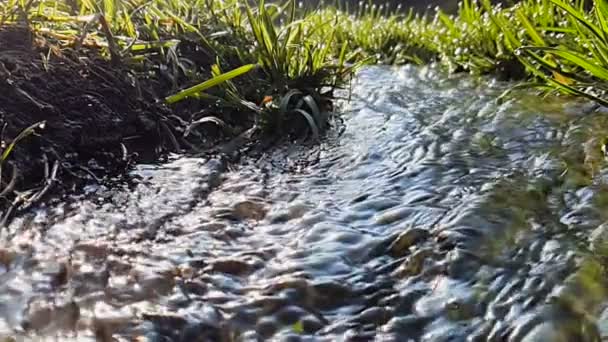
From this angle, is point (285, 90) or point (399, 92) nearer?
point (285, 90)

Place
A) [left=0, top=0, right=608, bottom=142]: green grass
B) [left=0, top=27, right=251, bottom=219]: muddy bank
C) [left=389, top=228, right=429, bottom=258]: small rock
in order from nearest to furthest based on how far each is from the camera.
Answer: [left=389, top=228, right=429, bottom=258]: small rock, [left=0, top=27, right=251, bottom=219]: muddy bank, [left=0, top=0, right=608, bottom=142]: green grass

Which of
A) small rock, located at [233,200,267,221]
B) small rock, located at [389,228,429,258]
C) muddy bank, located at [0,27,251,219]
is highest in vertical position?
muddy bank, located at [0,27,251,219]

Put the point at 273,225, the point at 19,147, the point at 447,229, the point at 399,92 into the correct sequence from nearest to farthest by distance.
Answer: the point at 447,229, the point at 273,225, the point at 19,147, the point at 399,92

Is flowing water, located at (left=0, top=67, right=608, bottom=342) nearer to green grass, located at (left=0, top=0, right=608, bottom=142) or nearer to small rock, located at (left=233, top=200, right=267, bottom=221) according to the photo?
small rock, located at (left=233, top=200, right=267, bottom=221)

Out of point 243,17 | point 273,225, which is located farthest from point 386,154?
point 243,17

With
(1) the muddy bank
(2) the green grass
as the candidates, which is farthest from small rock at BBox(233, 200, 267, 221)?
(2) the green grass

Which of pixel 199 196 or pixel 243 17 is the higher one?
pixel 243 17

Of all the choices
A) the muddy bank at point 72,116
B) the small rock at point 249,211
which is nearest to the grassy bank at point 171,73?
the muddy bank at point 72,116

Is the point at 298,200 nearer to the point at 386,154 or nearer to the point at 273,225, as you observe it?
the point at 273,225
